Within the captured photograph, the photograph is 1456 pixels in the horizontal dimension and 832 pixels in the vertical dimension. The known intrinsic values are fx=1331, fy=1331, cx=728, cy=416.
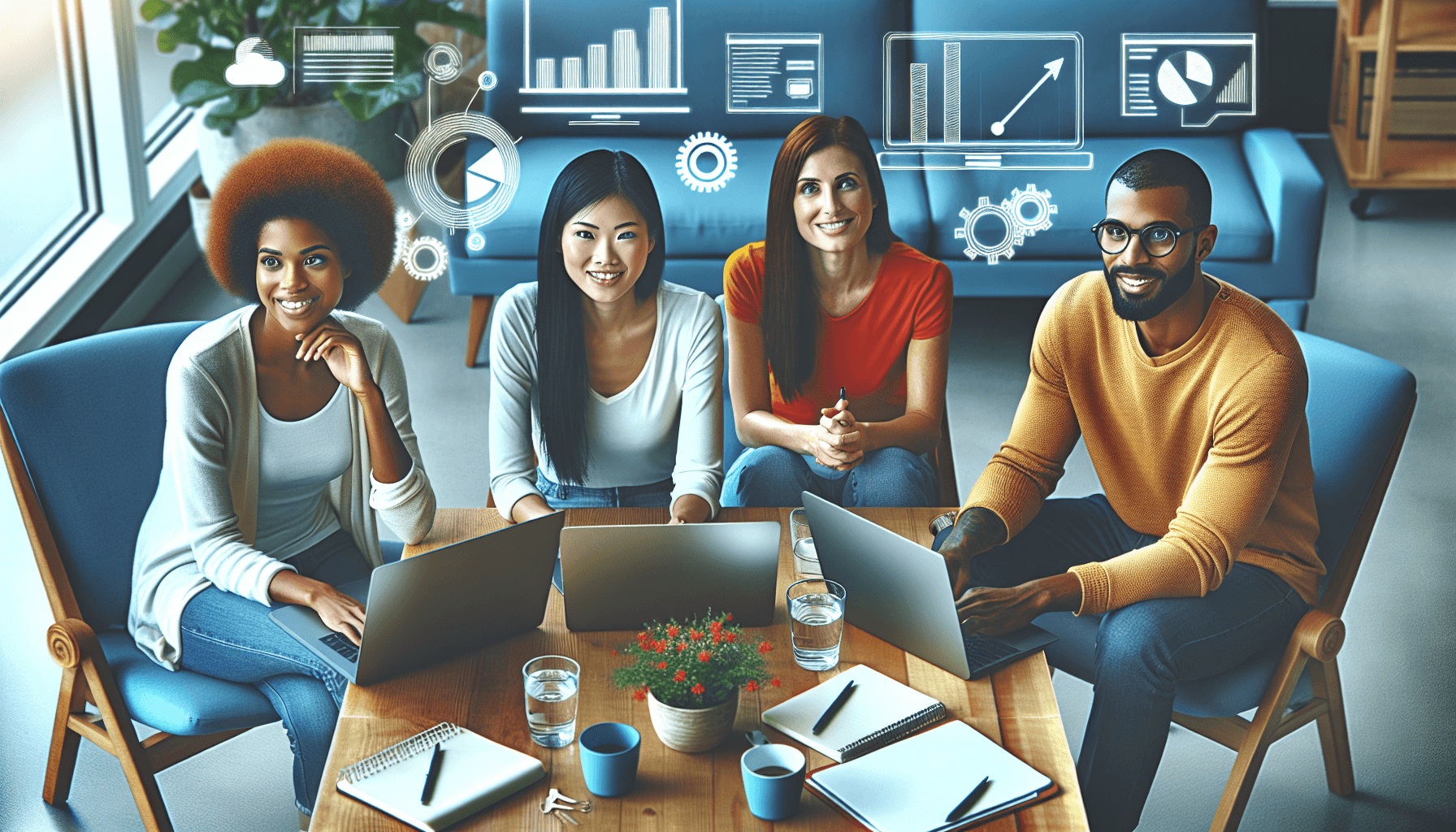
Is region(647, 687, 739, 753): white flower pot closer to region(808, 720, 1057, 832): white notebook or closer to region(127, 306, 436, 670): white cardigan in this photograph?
region(808, 720, 1057, 832): white notebook

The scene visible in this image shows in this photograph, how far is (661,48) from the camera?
337 cm

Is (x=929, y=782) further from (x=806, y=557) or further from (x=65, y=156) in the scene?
(x=65, y=156)

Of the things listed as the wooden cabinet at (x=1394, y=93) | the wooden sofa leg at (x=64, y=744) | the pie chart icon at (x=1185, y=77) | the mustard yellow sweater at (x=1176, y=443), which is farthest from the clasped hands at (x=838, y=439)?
the wooden cabinet at (x=1394, y=93)

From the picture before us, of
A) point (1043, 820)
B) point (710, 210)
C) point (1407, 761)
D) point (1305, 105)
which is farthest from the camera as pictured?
point (1305, 105)

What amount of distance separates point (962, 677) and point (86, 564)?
1366mm

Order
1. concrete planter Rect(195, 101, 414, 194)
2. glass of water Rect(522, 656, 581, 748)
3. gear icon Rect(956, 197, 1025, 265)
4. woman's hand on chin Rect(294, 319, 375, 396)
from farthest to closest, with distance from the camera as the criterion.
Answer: concrete planter Rect(195, 101, 414, 194) → gear icon Rect(956, 197, 1025, 265) → woman's hand on chin Rect(294, 319, 375, 396) → glass of water Rect(522, 656, 581, 748)

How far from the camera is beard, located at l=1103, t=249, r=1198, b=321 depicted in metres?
1.97

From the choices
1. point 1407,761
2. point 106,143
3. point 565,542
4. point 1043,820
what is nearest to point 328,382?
point 565,542

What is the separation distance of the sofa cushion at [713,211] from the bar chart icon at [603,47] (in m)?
0.23

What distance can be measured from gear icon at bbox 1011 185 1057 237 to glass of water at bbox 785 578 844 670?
2162mm

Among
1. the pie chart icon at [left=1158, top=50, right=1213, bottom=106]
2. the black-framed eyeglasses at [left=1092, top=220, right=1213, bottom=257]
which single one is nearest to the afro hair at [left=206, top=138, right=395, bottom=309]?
the black-framed eyeglasses at [left=1092, top=220, right=1213, bottom=257]

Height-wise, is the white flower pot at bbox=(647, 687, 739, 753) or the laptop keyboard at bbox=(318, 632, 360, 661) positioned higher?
the white flower pot at bbox=(647, 687, 739, 753)

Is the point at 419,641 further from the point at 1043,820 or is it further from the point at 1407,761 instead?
the point at 1407,761

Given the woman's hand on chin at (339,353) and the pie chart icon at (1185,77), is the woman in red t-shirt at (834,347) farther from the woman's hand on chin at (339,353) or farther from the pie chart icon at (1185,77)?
the pie chart icon at (1185,77)
